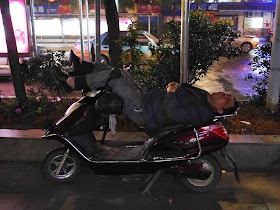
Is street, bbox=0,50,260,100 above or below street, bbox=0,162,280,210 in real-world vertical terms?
above

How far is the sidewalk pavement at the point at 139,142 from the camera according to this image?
4.50 m

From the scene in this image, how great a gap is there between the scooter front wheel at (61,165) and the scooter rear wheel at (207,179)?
1348mm

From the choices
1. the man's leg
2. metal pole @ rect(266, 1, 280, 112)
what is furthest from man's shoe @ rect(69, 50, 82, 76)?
metal pole @ rect(266, 1, 280, 112)

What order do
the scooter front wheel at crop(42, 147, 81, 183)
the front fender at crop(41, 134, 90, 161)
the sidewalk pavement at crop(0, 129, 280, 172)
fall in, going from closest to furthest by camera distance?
the front fender at crop(41, 134, 90, 161)
the scooter front wheel at crop(42, 147, 81, 183)
the sidewalk pavement at crop(0, 129, 280, 172)

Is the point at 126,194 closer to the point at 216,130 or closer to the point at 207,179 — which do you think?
the point at 207,179

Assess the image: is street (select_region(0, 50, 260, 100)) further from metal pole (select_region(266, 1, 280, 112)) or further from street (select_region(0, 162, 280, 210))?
street (select_region(0, 162, 280, 210))

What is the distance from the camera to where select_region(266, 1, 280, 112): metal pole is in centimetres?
561

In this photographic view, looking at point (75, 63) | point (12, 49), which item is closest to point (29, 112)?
point (12, 49)

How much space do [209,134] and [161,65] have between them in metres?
2.38

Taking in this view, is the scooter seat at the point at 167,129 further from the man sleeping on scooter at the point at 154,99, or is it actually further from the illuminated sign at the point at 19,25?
the illuminated sign at the point at 19,25

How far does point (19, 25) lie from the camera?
10.8m

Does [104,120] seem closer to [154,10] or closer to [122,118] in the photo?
[122,118]

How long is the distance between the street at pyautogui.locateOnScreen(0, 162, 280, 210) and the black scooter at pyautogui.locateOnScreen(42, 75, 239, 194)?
0.54ft

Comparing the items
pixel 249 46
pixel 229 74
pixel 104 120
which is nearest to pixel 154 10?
pixel 249 46
